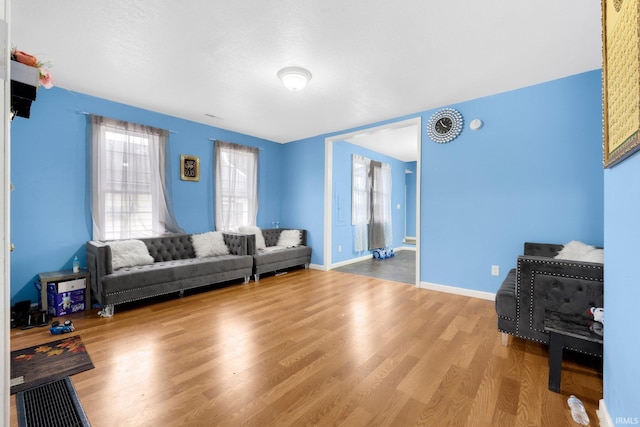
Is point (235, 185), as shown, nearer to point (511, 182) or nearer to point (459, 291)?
point (459, 291)

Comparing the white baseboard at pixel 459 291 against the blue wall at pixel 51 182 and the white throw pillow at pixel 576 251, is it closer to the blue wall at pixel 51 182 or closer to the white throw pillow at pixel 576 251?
the white throw pillow at pixel 576 251

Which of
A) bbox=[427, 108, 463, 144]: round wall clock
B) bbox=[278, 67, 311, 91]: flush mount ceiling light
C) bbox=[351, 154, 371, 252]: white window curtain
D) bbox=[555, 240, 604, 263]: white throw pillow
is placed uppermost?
bbox=[278, 67, 311, 91]: flush mount ceiling light

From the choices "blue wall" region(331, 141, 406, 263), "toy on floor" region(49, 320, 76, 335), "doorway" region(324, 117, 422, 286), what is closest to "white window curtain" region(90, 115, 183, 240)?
"toy on floor" region(49, 320, 76, 335)

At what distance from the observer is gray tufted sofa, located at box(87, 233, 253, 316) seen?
301 centimetres

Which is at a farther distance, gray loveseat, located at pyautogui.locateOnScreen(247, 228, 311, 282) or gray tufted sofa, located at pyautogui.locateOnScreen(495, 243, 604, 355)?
gray loveseat, located at pyautogui.locateOnScreen(247, 228, 311, 282)

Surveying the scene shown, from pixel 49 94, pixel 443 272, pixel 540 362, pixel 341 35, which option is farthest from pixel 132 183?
pixel 540 362

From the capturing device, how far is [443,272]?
3.91 meters

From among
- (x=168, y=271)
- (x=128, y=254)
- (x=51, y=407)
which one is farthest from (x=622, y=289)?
(x=128, y=254)

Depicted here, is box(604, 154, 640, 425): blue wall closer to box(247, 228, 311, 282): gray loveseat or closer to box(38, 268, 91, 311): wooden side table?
box(247, 228, 311, 282): gray loveseat

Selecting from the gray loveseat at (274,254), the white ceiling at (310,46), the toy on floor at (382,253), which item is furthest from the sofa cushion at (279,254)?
the white ceiling at (310,46)

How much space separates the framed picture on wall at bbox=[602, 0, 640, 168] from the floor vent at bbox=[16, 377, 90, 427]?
283 cm

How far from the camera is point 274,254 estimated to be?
480 centimetres

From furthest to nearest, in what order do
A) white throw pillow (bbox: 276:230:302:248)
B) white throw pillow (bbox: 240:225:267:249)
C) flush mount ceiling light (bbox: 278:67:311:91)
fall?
1. white throw pillow (bbox: 276:230:302:248)
2. white throw pillow (bbox: 240:225:267:249)
3. flush mount ceiling light (bbox: 278:67:311:91)

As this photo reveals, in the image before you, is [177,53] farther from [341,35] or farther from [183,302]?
[183,302]
